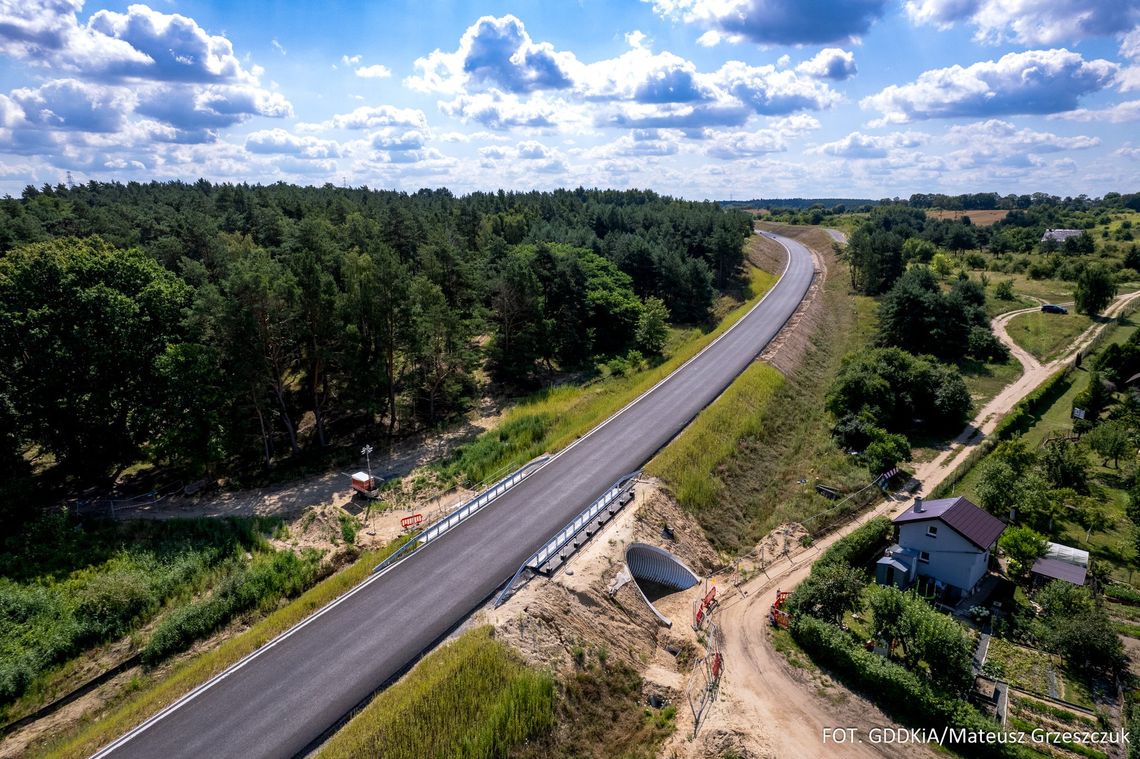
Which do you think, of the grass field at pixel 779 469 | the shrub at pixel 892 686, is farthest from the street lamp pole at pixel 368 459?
the shrub at pixel 892 686

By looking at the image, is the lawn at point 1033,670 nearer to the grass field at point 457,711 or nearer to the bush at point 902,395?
the grass field at point 457,711

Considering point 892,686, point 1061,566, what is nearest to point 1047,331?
point 1061,566

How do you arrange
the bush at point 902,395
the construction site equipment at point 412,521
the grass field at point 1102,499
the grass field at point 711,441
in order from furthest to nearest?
1. the bush at point 902,395
2. the grass field at point 711,441
3. the construction site equipment at point 412,521
4. the grass field at point 1102,499

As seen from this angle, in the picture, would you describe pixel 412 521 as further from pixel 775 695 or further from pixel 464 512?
pixel 775 695

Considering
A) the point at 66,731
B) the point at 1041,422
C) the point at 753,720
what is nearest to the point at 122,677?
the point at 66,731

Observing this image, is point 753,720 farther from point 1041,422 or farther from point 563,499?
point 1041,422

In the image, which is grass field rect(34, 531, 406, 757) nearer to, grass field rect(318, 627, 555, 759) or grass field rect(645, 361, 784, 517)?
grass field rect(318, 627, 555, 759)
